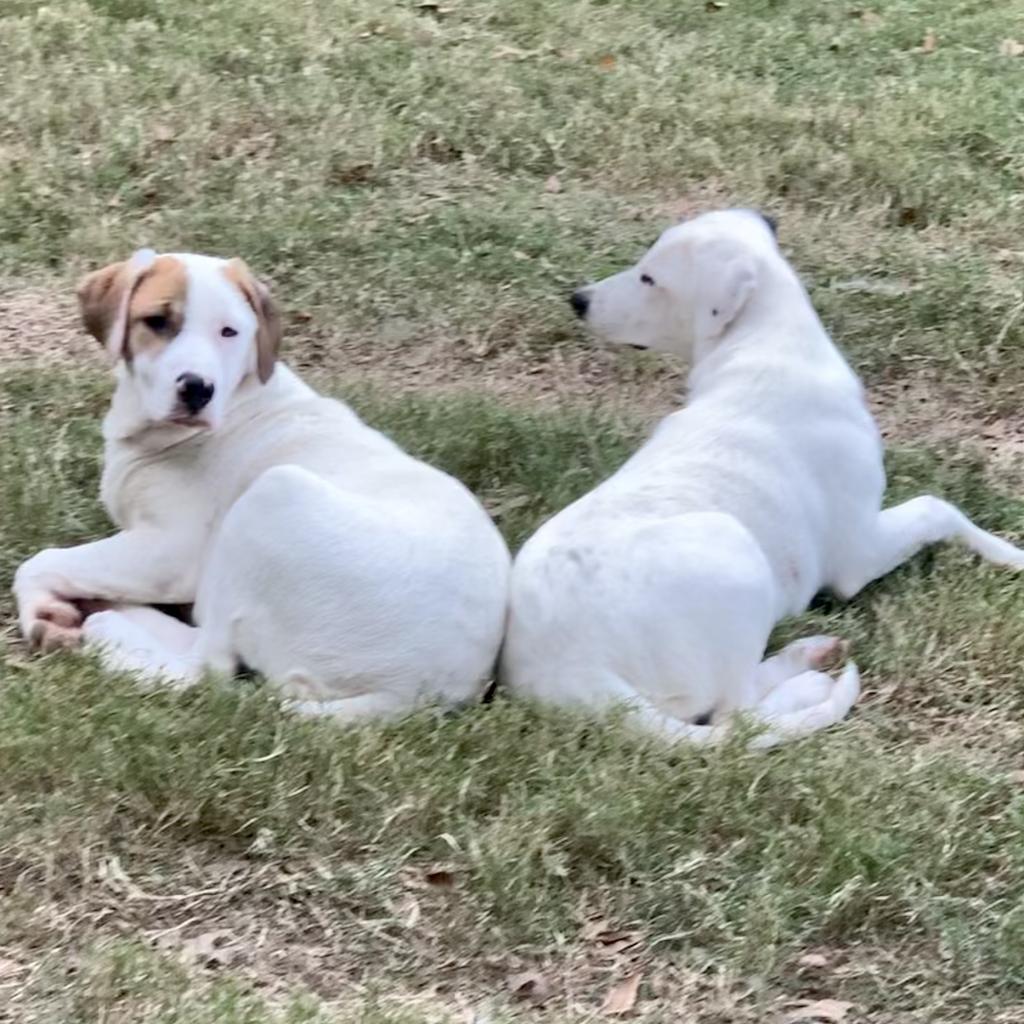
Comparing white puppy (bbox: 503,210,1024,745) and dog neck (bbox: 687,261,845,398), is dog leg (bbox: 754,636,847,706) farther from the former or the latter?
dog neck (bbox: 687,261,845,398)

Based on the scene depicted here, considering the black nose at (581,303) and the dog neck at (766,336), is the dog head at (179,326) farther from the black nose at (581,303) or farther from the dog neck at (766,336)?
the dog neck at (766,336)

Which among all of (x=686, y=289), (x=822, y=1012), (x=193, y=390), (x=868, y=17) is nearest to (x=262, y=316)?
(x=193, y=390)

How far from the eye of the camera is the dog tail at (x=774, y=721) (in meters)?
4.09

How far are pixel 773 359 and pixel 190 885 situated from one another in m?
2.58

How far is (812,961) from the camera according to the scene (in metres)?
3.49

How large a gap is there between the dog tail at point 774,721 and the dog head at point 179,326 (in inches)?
62.7

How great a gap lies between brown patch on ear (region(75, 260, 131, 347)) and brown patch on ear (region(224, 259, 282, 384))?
1.05ft

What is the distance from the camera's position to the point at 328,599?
13.5 feet

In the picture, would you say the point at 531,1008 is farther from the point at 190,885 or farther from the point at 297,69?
the point at 297,69

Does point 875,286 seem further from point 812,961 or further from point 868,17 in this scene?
point 812,961

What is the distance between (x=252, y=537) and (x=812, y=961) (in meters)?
1.82

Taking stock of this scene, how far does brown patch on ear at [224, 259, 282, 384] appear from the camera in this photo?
4.73 m

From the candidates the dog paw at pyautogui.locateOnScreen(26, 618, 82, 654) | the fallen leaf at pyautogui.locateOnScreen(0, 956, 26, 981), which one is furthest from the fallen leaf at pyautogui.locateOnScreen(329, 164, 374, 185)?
the fallen leaf at pyautogui.locateOnScreen(0, 956, 26, 981)

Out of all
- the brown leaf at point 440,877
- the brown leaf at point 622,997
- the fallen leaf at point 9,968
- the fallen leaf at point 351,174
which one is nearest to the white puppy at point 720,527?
the brown leaf at point 440,877
